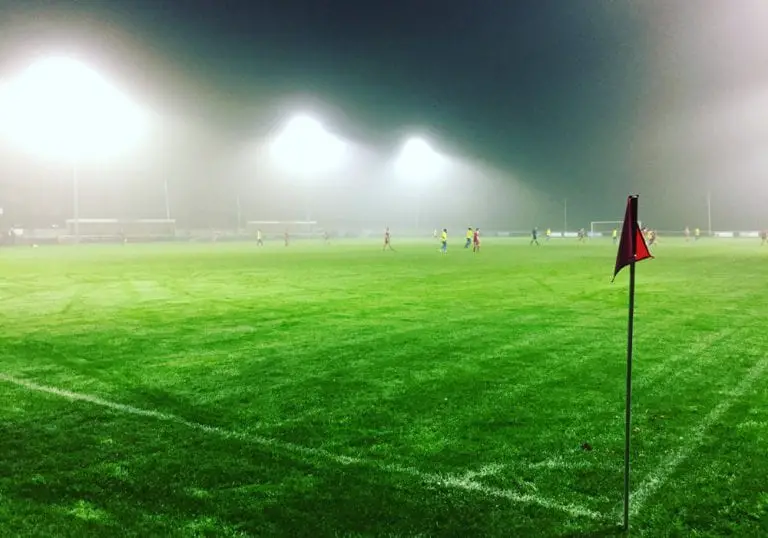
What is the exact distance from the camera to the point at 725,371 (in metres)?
7.47

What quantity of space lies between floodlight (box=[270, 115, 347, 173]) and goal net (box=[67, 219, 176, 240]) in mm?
15000

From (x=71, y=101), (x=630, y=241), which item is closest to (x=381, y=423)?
(x=630, y=241)

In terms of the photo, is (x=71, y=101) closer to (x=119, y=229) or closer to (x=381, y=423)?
(x=119, y=229)

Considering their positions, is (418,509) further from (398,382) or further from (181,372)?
(181,372)


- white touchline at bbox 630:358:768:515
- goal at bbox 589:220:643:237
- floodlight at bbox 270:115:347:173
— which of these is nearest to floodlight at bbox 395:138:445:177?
floodlight at bbox 270:115:347:173

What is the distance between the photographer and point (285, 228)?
83.1 m

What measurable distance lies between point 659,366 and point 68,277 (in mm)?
20489

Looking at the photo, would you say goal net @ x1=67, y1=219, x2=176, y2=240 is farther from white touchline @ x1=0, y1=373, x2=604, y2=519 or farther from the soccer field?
white touchline @ x1=0, y1=373, x2=604, y2=519

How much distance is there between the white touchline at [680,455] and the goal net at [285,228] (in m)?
74.8

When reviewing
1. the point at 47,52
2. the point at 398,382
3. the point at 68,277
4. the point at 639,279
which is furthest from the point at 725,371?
the point at 47,52

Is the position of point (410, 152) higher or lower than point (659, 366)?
higher

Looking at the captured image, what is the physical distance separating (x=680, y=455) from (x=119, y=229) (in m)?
65.9

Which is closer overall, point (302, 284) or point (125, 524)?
point (125, 524)

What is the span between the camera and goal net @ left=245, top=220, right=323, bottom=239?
8119 cm
